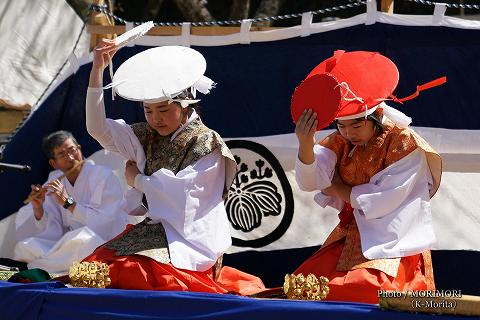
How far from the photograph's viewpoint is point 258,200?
5395mm

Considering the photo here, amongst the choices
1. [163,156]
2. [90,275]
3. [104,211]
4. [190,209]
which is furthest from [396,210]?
[104,211]

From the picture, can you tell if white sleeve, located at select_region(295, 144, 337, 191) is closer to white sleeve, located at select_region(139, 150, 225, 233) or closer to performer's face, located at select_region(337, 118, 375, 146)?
performer's face, located at select_region(337, 118, 375, 146)

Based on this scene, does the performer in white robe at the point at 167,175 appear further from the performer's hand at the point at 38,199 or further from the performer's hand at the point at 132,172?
the performer's hand at the point at 38,199

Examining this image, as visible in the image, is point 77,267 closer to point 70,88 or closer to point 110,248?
point 110,248

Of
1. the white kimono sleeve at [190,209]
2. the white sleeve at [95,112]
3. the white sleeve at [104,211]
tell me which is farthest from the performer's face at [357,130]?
the white sleeve at [104,211]

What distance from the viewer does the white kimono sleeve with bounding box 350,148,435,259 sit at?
13.1 feet

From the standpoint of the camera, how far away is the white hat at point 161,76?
13.8 ft

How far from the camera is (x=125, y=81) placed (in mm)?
4305

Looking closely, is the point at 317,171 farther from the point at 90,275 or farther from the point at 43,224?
the point at 43,224

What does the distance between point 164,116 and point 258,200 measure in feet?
4.13

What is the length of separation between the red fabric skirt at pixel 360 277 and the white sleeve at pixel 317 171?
279mm

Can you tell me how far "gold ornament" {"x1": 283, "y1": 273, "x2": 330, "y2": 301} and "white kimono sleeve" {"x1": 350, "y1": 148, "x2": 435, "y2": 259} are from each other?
0.22m

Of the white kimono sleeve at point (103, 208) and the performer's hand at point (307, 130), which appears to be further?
the white kimono sleeve at point (103, 208)

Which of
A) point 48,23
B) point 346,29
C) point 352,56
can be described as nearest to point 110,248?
point 352,56
